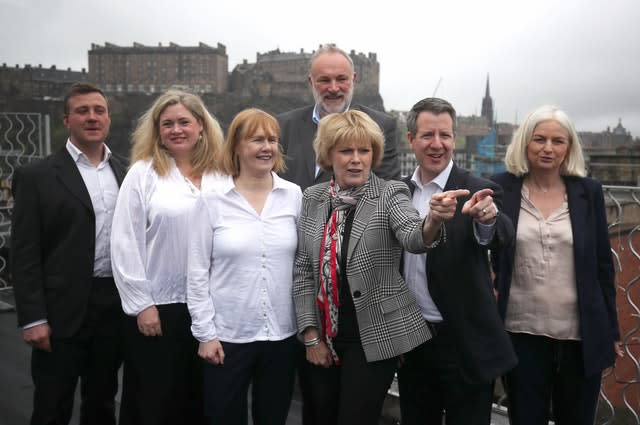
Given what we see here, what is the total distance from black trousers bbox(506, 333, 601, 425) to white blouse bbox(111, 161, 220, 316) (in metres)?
1.42

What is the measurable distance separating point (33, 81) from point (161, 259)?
64.2 metres

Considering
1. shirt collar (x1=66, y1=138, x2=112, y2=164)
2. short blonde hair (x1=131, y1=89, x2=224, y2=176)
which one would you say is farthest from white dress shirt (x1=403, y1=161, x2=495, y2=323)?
shirt collar (x1=66, y1=138, x2=112, y2=164)

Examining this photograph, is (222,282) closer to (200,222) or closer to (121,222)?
(200,222)

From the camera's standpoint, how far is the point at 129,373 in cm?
235

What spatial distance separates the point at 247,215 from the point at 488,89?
9272 cm

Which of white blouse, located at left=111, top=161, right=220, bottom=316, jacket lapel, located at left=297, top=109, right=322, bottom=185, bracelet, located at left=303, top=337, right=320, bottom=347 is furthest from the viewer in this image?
jacket lapel, located at left=297, top=109, right=322, bottom=185

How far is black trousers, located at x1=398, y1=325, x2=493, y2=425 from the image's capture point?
207 centimetres

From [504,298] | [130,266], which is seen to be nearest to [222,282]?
[130,266]

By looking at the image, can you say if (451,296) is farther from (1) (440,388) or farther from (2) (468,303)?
(1) (440,388)

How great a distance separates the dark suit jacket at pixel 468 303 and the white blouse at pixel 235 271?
61 centimetres

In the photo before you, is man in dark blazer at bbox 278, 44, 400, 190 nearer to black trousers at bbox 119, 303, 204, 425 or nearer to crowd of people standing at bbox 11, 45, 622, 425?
Result: crowd of people standing at bbox 11, 45, 622, 425

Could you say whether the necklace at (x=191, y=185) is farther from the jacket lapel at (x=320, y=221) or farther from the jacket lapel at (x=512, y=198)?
the jacket lapel at (x=512, y=198)

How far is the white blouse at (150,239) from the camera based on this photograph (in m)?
2.23

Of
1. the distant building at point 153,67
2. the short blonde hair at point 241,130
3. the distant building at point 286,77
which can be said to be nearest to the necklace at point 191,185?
the short blonde hair at point 241,130
